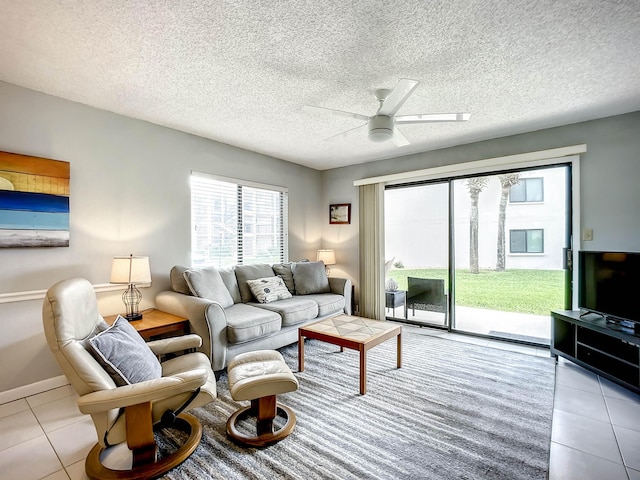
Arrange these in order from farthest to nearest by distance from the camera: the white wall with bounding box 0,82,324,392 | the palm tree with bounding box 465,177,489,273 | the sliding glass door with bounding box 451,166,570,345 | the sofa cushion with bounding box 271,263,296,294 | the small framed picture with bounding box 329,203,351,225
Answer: the small framed picture with bounding box 329,203,351,225
the sofa cushion with bounding box 271,263,296,294
the palm tree with bounding box 465,177,489,273
the sliding glass door with bounding box 451,166,570,345
the white wall with bounding box 0,82,324,392

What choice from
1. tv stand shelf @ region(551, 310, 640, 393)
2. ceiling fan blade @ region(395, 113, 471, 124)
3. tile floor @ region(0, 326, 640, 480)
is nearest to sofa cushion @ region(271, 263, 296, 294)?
tile floor @ region(0, 326, 640, 480)

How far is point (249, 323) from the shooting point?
2996 millimetres

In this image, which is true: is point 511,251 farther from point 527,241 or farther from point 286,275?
point 286,275

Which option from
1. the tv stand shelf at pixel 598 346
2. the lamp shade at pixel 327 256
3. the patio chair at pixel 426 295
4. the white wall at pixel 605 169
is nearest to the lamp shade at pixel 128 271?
the lamp shade at pixel 327 256

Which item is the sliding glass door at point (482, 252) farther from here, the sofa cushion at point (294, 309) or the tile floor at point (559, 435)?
the sofa cushion at point (294, 309)

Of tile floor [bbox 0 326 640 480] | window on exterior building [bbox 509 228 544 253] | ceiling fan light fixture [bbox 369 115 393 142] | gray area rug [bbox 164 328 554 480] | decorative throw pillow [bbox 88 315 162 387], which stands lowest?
tile floor [bbox 0 326 640 480]

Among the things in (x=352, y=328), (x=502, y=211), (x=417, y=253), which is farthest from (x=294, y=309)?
(x=502, y=211)

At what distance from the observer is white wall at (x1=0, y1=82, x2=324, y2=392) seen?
258cm

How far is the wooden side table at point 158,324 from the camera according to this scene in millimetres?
2697

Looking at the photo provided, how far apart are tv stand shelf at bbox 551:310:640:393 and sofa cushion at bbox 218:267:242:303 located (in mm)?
3580

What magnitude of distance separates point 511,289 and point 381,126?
3.02 m

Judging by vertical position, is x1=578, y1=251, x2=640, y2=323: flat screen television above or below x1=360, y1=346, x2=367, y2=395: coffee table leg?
above

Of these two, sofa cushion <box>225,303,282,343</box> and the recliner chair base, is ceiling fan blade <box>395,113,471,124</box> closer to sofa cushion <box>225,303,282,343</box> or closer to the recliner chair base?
sofa cushion <box>225,303,282,343</box>

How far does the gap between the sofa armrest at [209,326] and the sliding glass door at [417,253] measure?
2.90 metres
